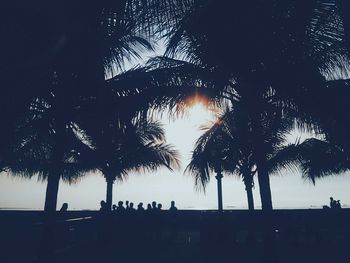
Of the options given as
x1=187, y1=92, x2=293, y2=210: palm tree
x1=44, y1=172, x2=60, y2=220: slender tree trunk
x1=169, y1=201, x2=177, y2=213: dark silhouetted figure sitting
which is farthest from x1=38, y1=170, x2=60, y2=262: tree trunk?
x1=169, y1=201, x2=177, y2=213: dark silhouetted figure sitting

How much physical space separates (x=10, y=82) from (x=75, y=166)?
12.3 meters

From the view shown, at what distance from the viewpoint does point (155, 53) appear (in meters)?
6.48

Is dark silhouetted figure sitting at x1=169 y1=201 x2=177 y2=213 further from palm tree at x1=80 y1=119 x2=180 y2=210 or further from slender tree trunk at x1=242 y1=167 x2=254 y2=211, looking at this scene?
slender tree trunk at x1=242 y1=167 x2=254 y2=211

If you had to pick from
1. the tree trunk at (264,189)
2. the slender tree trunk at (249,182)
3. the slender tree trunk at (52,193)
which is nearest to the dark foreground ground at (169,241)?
the slender tree trunk at (52,193)

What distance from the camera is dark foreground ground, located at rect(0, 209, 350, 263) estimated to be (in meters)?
6.47

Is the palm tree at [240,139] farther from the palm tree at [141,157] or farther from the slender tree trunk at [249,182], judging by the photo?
the palm tree at [141,157]

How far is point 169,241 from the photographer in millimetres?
8289

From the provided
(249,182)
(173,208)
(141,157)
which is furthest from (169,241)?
(249,182)

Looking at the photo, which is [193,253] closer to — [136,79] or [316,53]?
[136,79]

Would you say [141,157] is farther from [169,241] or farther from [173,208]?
[169,241]

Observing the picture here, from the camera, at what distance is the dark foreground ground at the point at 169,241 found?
6473 millimetres

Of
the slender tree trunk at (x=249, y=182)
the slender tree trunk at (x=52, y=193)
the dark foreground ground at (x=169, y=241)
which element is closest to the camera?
the slender tree trunk at (x=52, y=193)

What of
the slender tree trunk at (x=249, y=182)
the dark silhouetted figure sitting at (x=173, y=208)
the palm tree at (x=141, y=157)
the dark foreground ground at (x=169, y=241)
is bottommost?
the dark foreground ground at (x=169, y=241)

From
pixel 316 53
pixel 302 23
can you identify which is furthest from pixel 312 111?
pixel 302 23
